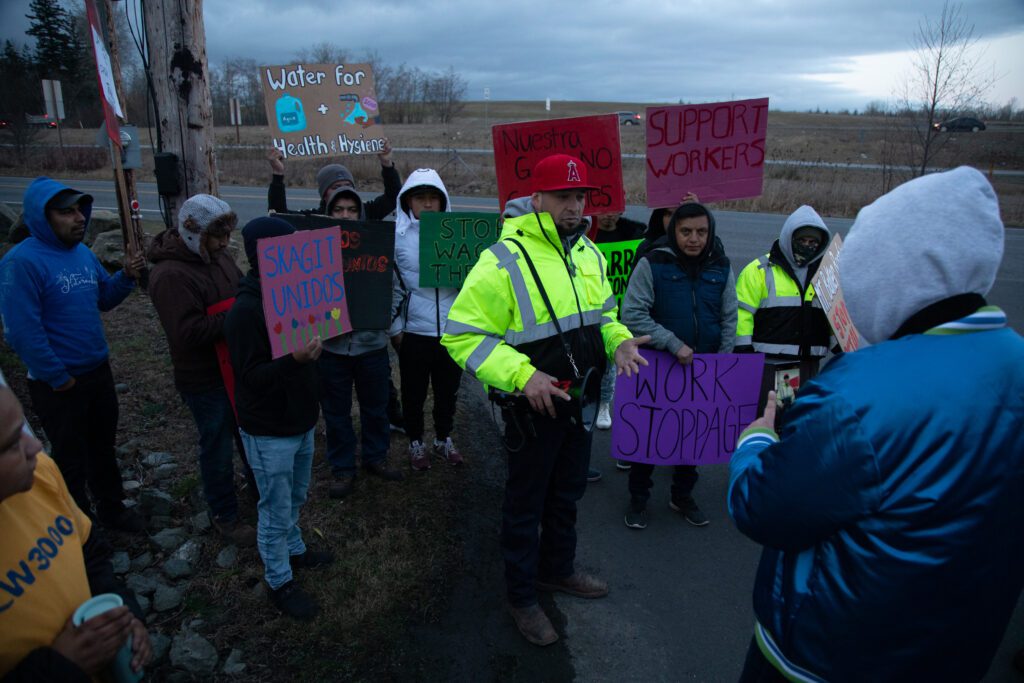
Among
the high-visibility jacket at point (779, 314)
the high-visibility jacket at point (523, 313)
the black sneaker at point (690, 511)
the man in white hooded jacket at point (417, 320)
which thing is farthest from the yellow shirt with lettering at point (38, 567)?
the high-visibility jacket at point (779, 314)

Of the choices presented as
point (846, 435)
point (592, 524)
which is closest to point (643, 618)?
point (592, 524)

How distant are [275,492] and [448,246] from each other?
2013mm

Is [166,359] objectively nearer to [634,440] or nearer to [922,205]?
[634,440]

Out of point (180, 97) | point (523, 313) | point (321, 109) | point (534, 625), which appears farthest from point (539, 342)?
point (180, 97)

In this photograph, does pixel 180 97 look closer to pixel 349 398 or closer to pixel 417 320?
pixel 417 320

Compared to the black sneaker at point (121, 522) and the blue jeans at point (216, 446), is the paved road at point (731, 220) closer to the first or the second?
the blue jeans at point (216, 446)

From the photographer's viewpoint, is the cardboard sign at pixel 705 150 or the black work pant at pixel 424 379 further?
the cardboard sign at pixel 705 150

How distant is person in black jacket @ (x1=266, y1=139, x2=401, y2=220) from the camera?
4.36 m

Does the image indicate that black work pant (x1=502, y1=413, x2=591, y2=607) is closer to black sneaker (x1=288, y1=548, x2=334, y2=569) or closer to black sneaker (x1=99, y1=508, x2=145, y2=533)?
black sneaker (x1=288, y1=548, x2=334, y2=569)

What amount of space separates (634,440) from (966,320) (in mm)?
2605

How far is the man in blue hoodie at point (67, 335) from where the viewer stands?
3.17 m

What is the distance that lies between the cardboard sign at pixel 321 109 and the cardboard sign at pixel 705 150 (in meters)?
2.09

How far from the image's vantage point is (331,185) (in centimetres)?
438

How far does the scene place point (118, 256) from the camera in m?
8.95
